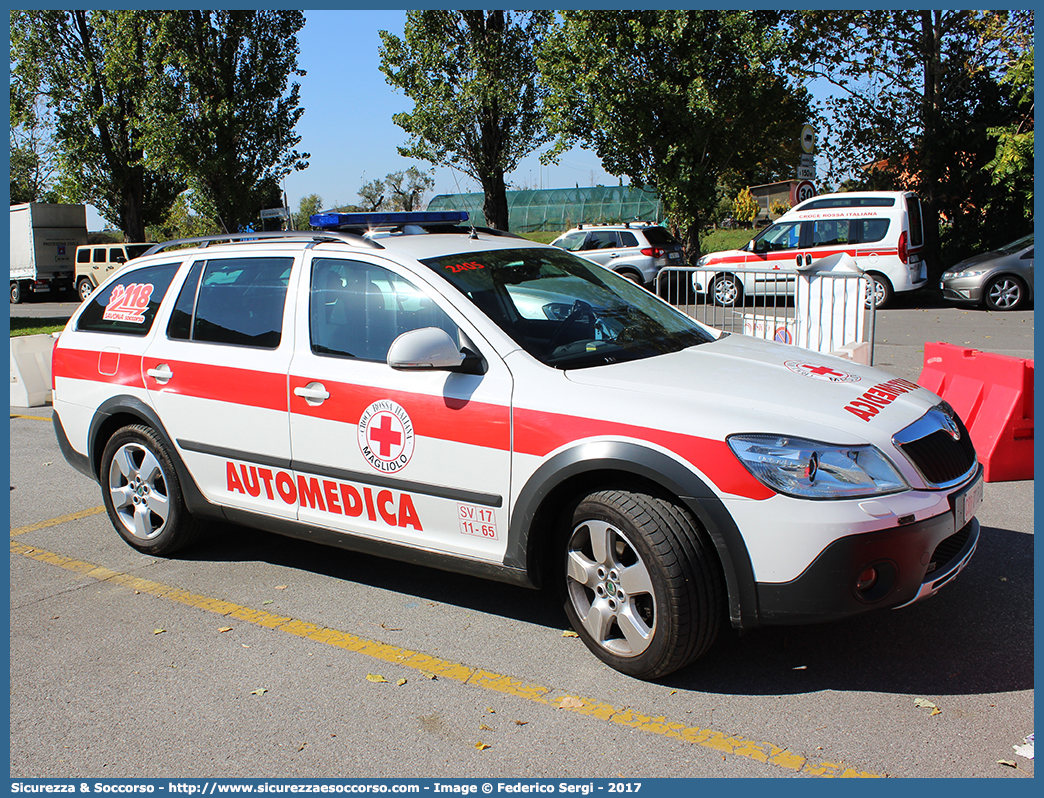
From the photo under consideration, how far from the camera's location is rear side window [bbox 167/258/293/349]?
449 cm

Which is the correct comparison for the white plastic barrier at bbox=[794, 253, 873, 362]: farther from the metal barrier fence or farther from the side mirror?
the side mirror

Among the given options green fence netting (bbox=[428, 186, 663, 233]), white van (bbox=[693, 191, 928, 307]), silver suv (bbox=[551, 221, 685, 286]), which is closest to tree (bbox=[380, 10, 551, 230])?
silver suv (bbox=[551, 221, 685, 286])

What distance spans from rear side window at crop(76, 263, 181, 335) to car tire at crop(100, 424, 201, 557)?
1.96 ft

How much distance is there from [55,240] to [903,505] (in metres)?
32.4

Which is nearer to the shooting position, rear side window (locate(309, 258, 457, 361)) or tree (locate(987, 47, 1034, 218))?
rear side window (locate(309, 258, 457, 361))

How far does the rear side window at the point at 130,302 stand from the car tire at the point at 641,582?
9.26 feet

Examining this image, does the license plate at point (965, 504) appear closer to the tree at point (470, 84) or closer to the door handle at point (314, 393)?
the door handle at point (314, 393)

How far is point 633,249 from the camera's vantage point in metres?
19.2

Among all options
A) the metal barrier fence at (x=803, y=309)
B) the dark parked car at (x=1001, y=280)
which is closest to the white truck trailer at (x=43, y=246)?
the metal barrier fence at (x=803, y=309)

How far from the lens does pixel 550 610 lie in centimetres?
425

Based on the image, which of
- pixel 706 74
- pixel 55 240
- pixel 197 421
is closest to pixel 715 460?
pixel 197 421

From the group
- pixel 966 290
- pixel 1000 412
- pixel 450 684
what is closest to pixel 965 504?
pixel 450 684

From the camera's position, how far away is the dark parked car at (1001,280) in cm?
1600

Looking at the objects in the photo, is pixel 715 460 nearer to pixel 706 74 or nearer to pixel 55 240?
pixel 706 74
